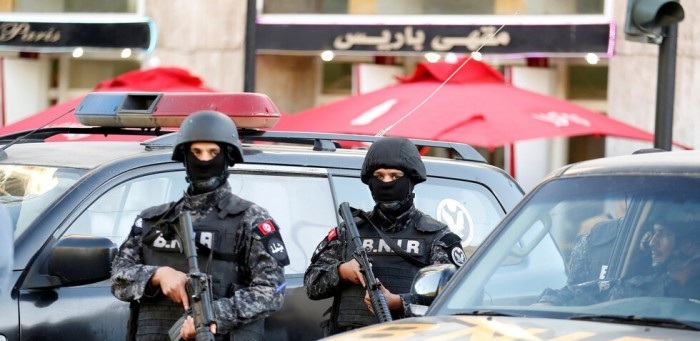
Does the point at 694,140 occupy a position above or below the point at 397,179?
below

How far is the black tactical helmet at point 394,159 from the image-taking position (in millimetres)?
5773

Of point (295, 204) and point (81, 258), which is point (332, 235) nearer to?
point (295, 204)

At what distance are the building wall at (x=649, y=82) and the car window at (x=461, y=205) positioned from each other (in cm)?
970

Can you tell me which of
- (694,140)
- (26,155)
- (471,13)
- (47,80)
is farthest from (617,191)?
(47,80)

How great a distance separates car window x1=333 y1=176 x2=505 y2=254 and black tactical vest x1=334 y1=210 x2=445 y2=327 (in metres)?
0.62

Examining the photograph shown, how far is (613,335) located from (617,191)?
721 millimetres

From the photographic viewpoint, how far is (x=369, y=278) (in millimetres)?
5578

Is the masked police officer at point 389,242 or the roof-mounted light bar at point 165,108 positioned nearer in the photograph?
the masked police officer at point 389,242

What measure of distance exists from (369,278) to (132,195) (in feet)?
3.39

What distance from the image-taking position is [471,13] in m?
17.6

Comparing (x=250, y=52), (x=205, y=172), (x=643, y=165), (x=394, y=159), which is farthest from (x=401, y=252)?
(x=250, y=52)

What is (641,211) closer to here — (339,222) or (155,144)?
(339,222)

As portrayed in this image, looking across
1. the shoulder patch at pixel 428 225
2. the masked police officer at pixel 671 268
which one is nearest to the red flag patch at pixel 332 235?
the shoulder patch at pixel 428 225

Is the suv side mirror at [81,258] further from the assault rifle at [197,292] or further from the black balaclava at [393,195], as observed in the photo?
the black balaclava at [393,195]
